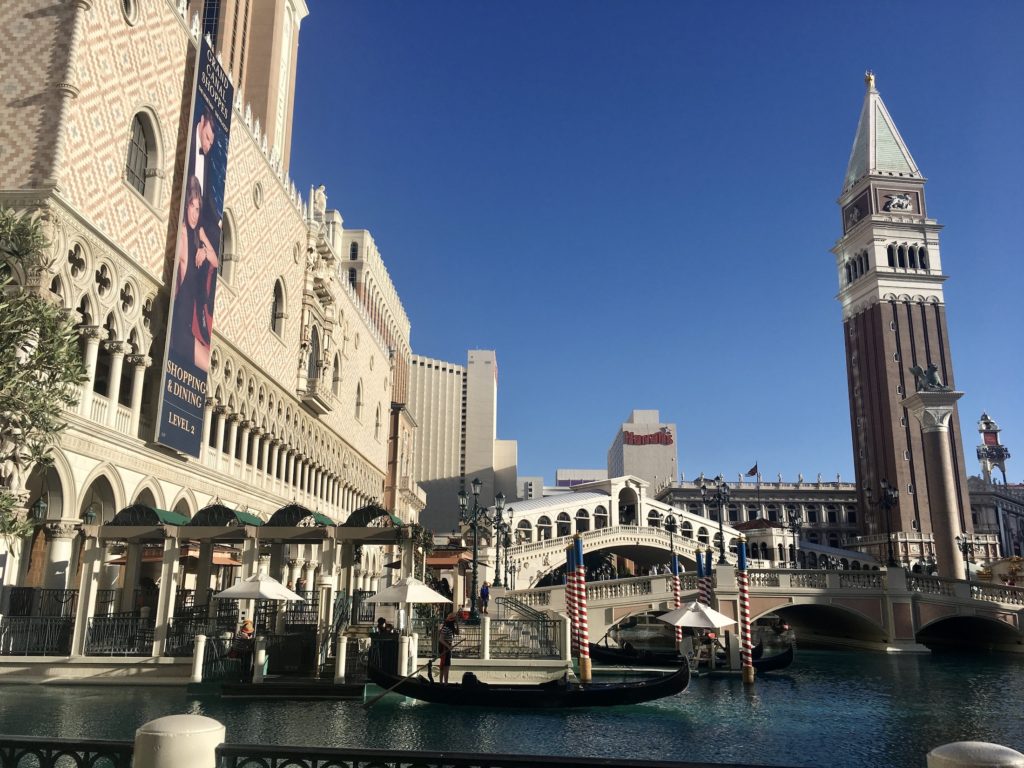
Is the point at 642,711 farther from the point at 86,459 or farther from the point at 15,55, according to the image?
the point at 15,55

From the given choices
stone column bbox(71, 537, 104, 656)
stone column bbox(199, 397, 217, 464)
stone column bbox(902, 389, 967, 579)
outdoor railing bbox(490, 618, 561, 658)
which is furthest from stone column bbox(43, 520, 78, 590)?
stone column bbox(902, 389, 967, 579)

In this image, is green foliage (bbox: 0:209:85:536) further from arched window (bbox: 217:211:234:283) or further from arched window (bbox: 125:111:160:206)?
arched window (bbox: 217:211:234:283)

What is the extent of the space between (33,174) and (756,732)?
1763 cm

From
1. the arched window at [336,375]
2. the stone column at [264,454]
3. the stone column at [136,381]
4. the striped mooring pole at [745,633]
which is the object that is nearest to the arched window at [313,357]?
the arched window at [336,375]

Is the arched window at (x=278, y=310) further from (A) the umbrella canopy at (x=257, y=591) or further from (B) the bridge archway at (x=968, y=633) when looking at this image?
(B) the bridge archway at (x=968, y=633)

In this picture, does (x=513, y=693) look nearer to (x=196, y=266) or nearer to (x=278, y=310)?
(x=196, y=266)

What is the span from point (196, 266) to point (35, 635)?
33.3 ft

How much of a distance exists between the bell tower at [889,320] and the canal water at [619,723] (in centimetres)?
5175

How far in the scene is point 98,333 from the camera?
1828cm

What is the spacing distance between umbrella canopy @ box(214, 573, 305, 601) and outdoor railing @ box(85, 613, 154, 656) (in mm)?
1967

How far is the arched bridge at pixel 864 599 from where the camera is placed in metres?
29.5

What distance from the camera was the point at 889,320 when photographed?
71.0m

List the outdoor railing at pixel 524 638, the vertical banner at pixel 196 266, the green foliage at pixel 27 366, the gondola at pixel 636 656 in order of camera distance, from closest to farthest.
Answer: the green foliage at pixel 27 366 < the outdoor railing at pixel 524 638 < the vertical banner at pixel 196 266 < the gondola at pixel 636 656

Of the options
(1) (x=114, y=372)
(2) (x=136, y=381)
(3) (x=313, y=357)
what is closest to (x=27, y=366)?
(1) (x=114, y=372)
